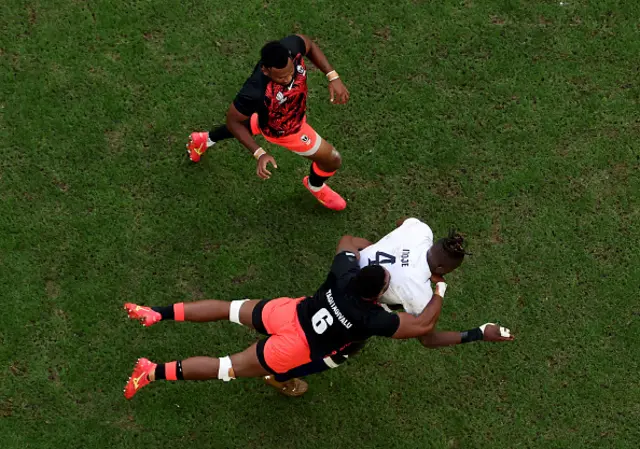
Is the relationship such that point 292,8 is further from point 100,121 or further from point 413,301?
point 413,301

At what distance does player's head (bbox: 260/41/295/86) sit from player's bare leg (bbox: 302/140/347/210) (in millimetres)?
1246

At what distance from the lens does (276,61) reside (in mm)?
5770

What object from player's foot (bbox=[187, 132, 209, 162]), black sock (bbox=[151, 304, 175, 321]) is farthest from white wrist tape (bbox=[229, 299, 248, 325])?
player's foot (bbox=[187, 132, 209, 162])

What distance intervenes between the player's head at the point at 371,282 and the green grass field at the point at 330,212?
82.3 inches

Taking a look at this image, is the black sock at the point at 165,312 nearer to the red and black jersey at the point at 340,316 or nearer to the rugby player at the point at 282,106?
the red and black jersey at the point at 340,316

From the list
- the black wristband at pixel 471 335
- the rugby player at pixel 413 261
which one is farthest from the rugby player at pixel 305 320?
the black wristband at pixel 471 335

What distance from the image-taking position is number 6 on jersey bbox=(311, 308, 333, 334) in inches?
221

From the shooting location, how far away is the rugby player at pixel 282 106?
19.4ft

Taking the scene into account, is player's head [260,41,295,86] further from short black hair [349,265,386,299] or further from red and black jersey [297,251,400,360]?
short black hair [349,265,386,299]

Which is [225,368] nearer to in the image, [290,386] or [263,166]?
[290,386]

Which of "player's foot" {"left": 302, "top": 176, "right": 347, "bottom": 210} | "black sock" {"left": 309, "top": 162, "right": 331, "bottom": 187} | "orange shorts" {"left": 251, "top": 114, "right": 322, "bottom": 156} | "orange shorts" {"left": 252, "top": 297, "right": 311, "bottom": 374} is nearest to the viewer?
"orange shorts" {"left": 252, "top": 297, "right": 311, "bottom": 374}

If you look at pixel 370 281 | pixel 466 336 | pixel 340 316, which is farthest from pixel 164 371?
pixel 466 336

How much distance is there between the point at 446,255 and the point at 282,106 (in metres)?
2.14

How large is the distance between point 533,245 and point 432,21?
3073 mm
